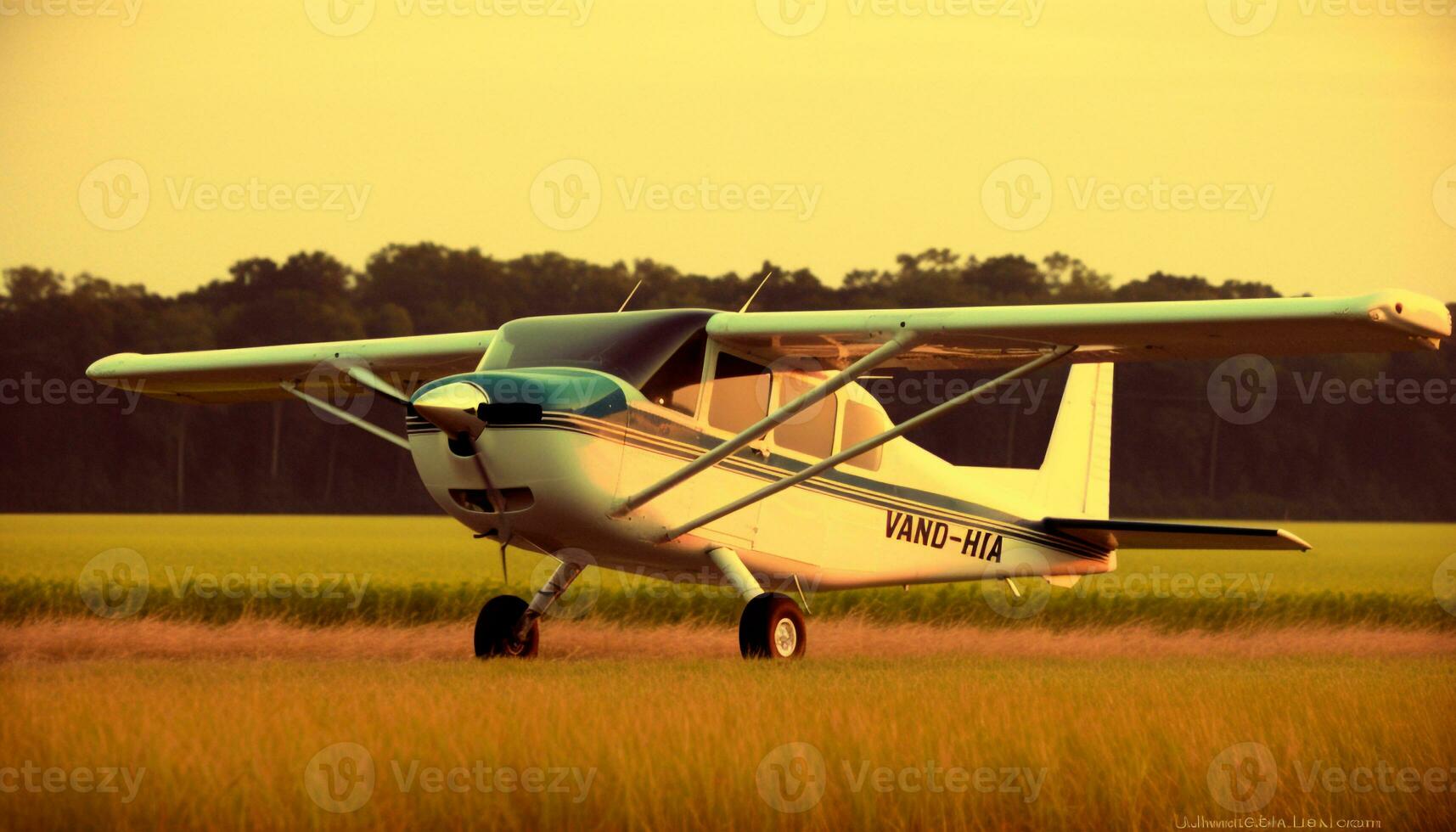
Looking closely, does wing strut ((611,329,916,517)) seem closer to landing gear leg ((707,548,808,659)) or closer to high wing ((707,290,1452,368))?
high wing ((707,290,1452,368))

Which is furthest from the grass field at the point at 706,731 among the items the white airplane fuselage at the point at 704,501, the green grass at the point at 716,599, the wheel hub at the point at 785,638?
the green grass at the point at 716,599

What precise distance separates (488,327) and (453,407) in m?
56.7

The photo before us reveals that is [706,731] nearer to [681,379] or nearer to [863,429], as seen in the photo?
[681,379]

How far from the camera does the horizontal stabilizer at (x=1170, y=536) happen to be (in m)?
13.9

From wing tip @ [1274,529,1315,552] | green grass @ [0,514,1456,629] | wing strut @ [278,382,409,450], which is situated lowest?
green grass @ [0,514,1456,629]

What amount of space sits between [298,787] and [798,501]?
7.44m

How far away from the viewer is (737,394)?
12555mm

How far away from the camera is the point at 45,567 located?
21.9 m

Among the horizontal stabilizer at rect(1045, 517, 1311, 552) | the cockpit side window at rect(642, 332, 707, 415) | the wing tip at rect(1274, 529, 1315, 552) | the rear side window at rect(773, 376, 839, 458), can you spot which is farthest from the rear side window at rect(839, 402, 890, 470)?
the wing tip at rect(1274, 529, 1315, 552)

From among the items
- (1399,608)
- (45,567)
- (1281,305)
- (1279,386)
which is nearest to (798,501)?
(1281,305)

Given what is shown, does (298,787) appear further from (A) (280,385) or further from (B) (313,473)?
(B) (313,473)

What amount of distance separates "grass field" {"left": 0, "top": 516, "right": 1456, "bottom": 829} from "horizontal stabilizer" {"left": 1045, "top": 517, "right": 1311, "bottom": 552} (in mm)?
981

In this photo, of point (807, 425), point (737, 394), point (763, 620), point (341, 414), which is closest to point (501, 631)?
point (341, 414)

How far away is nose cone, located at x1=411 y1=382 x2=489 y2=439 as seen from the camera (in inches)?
416
